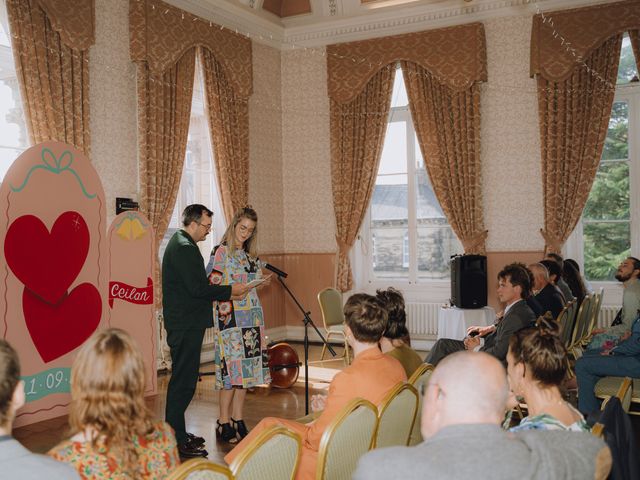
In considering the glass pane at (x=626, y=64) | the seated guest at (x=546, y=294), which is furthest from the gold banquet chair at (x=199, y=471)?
the glass pane at (x=626, y=64)

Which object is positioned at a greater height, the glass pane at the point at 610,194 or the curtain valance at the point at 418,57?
the curtain valance at the point at 418,57

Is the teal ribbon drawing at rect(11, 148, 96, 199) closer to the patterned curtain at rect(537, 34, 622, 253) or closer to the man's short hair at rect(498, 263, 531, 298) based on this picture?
the man's short hair at rect(498, 263, 531, 298)

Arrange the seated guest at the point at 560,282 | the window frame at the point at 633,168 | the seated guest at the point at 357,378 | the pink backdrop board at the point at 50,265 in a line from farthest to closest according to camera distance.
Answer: the window frame at the point at 633,168, the seated guest at the point at 560,282, the pink backdrop board at the point at 50,265, the seated guest at the point at 357,378

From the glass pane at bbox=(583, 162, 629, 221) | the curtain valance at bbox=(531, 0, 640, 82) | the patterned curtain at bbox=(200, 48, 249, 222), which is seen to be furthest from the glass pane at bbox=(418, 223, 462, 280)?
the patterned curtain at bbox=(200, 48, 249, 222)

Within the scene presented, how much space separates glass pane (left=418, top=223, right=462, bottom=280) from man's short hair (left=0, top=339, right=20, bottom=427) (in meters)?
7.26

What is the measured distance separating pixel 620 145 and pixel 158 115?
5.38 m

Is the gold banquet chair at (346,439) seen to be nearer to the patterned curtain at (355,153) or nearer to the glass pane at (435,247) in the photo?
the glass pane at (435,247)

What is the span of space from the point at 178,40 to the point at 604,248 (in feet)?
18.2

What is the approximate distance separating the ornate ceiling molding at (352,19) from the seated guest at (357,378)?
5562 mm

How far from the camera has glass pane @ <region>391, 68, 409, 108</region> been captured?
8570 millimetres

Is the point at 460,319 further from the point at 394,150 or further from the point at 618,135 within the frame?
the point at 618,135

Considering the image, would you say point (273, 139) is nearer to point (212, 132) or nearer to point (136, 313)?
point (212, 132)

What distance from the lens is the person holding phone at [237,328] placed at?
425 centimetres

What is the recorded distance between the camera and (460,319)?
655cm
